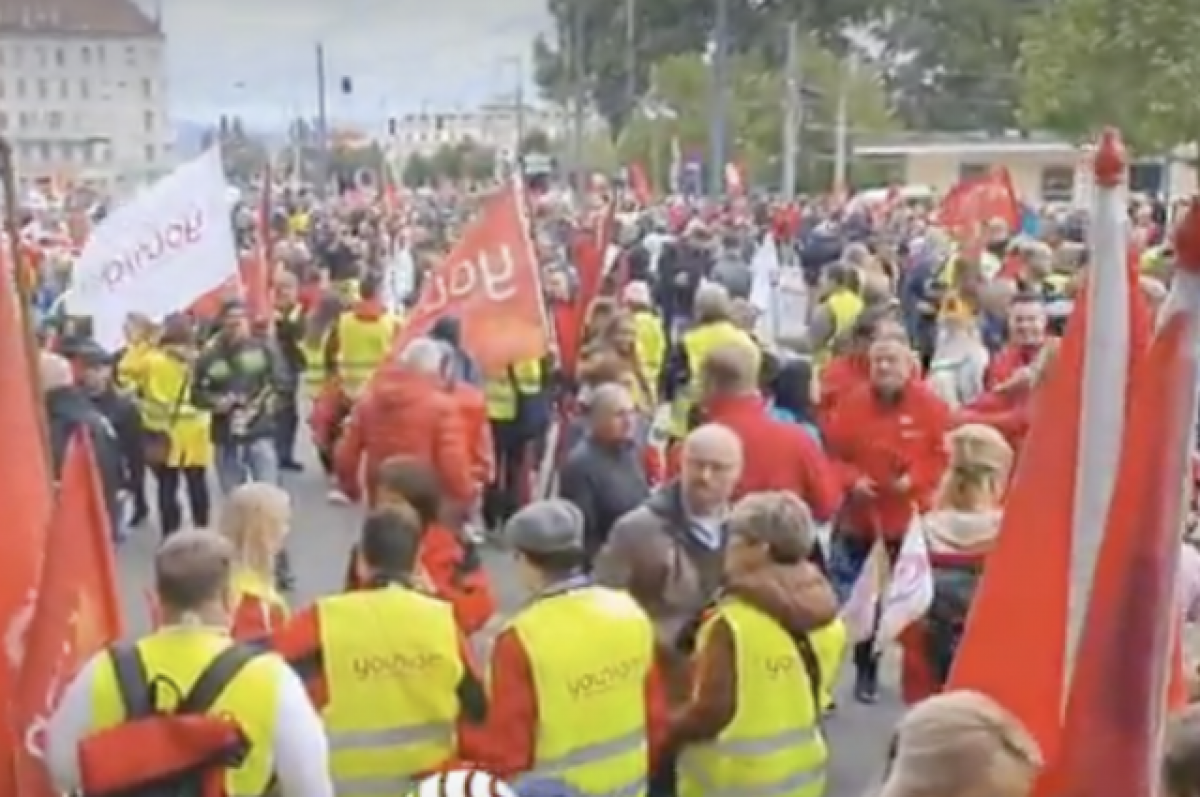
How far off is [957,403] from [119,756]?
6.93 metres

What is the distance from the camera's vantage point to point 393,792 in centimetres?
556

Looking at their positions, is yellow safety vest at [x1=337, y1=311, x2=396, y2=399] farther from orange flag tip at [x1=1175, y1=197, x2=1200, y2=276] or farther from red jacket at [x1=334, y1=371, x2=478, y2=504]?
orange flag tip at [x1=1175, y1=197, x2=1200, y2=276]

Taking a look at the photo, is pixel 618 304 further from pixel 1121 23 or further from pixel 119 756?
pixel 1121 23

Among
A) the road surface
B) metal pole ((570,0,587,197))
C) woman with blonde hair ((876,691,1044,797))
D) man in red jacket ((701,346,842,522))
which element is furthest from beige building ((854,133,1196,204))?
woman with blonde hair ((876,691,1044,797))

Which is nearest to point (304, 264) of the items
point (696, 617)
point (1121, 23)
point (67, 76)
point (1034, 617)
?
point (696, 617)

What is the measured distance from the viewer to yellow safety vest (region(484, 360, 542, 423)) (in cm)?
1313

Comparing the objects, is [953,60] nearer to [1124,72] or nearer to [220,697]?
[1124,72]

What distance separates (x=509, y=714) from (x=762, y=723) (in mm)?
720

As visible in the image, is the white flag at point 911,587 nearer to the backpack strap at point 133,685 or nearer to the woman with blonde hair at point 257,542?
the woman with blonde hair at point 257,542

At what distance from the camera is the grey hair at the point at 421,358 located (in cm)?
1047

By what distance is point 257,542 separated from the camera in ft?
20.4

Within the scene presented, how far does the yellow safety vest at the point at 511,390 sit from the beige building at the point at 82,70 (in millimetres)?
117557

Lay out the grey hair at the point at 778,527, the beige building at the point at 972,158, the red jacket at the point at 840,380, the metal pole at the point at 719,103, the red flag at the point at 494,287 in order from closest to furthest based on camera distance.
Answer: the grey hair at the point at 778,527 → the red jacket at the point at 840,380 → the red flag at the point at 494,287 → the metal pole at the point at 719,103 → the beige building at the point at 972,158

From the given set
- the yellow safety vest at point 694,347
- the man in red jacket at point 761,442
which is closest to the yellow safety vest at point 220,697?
the man in red jacket at point 761,442
